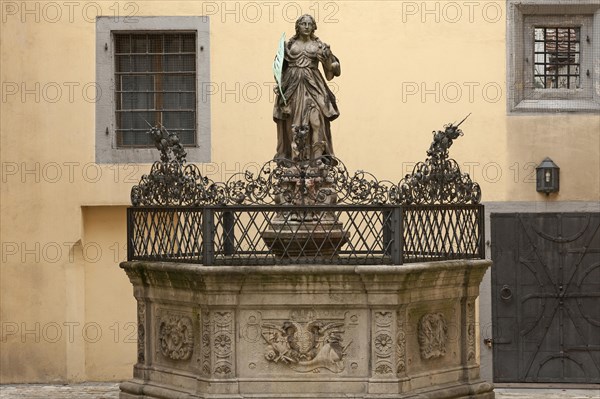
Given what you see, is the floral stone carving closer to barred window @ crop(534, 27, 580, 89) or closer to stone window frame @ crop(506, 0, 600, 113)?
stone window frame @ crop(506, 0, 600, 113)

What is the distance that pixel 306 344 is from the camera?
36.1 ft

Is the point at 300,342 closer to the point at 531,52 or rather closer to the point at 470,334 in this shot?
the point at 470,334

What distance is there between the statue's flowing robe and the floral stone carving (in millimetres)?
1600

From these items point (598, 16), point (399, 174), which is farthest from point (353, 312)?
point (598, 16)

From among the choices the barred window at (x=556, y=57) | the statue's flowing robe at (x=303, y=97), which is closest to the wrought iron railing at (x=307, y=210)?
the statue's flowing robe at (x=303, y=97)

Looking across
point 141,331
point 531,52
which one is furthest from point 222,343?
point 531,52

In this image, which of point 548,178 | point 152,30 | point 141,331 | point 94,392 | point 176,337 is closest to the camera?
point 176,337

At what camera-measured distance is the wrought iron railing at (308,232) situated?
11008 millimetres

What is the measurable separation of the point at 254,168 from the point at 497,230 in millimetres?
2784

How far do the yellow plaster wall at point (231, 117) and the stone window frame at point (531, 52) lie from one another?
13 centimetres

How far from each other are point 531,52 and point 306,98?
513cm

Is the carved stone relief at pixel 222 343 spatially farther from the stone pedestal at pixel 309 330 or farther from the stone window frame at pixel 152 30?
the stone window frame at pixel 152 30

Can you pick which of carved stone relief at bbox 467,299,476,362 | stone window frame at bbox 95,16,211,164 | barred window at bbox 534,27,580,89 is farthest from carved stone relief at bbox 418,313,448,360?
barred window at bbox 534,27,580,89

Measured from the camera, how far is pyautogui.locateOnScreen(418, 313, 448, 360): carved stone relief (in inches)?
446
